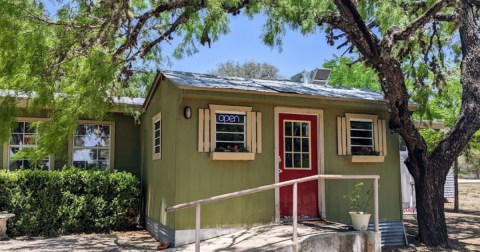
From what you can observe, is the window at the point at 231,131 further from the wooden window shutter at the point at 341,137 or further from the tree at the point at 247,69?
the tree at the point at 247,69

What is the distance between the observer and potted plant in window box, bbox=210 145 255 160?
7367mm

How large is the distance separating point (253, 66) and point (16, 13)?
32.4 metres

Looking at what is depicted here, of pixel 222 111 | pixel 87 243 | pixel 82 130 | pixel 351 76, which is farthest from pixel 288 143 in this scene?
pixel 351 76

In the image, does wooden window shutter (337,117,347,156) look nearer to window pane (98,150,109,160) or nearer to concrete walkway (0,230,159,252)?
concrete walkway (0,230,159,252)

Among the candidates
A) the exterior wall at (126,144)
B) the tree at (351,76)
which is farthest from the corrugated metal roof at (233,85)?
the tree at (351,76)

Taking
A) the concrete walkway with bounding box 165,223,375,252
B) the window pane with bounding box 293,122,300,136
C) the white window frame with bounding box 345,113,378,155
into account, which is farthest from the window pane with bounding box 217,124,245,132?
the white window frame with bounding box 345,113,378,155

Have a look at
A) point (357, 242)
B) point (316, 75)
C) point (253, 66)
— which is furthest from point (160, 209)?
point (253, 66)

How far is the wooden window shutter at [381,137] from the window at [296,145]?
1.49 meters

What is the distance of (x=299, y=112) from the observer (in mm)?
8203

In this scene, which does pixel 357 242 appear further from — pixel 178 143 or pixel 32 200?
pixel 32 200

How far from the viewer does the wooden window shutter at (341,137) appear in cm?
845

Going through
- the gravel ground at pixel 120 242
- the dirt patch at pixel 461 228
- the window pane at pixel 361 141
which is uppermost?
the window pane at pixel 361 141

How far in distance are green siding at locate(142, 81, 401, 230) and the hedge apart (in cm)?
114

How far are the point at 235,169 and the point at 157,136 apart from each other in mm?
2126
